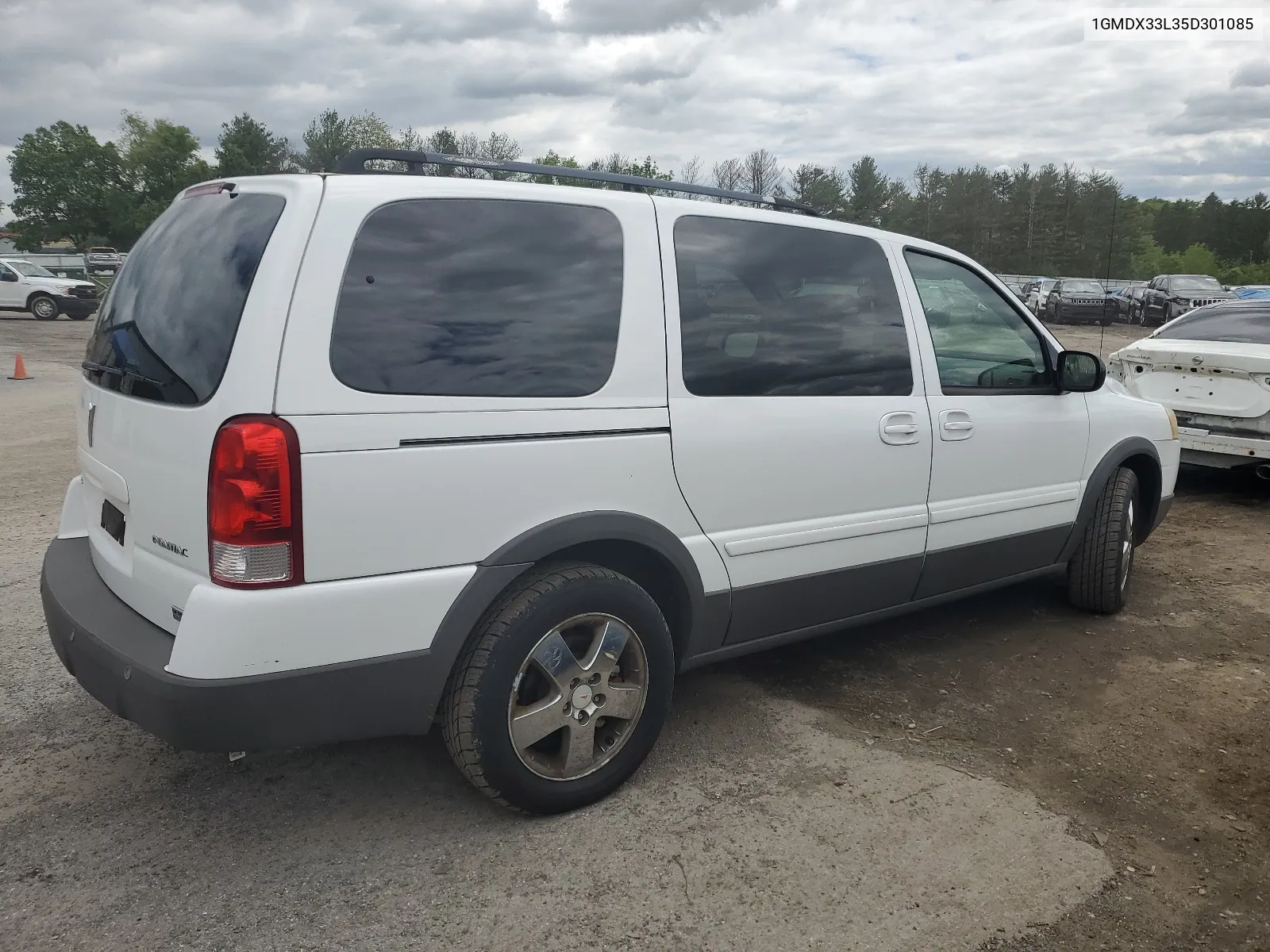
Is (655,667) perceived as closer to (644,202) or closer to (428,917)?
(428,917)

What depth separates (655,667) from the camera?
303 centimetres

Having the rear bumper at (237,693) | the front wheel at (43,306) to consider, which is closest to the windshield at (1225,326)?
the rear bumper at (237,693)

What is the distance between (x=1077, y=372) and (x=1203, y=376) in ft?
12.4

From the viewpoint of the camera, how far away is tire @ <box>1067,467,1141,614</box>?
469 centimetres

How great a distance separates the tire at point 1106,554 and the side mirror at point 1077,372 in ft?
2.19

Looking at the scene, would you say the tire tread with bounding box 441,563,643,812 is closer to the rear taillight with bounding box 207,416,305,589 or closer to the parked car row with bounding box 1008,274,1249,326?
the rear taillight with bounding box 207,416,305,589

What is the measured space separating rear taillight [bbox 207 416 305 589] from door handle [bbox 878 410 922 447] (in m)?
2.12

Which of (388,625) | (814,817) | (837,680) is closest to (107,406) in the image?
(388,625)

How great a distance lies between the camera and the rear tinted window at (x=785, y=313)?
123 inches

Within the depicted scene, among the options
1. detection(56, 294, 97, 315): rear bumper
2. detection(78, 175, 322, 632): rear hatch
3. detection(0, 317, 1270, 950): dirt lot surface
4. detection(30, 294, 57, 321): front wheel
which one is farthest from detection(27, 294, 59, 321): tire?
detection(78, 175, 322, 632): rear hatch

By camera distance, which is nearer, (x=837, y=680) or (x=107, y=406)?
(x=107, y=406)

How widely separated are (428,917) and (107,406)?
1705 millimetres

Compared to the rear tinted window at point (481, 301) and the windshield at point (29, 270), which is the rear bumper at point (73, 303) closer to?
the windshield at point (29, 270)

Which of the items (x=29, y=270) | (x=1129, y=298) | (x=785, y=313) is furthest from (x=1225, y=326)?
(x=1129, y=298)
